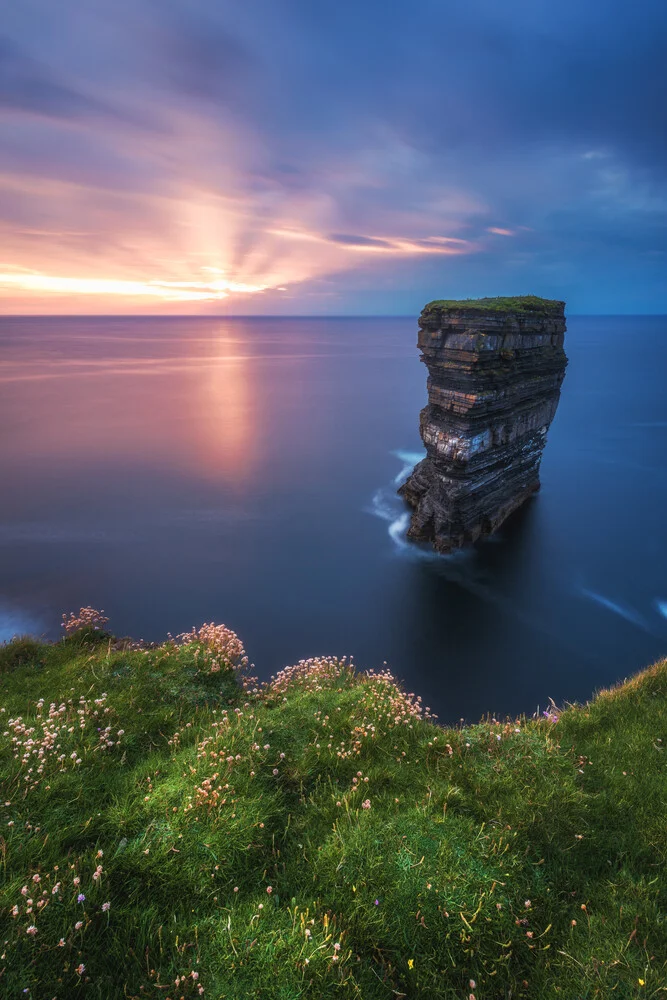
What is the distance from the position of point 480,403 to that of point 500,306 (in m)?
4.94

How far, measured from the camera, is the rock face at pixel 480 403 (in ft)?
76.1

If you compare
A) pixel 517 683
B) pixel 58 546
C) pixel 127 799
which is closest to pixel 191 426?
pixel 58 546

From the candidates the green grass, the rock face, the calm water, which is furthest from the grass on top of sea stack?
the green grass

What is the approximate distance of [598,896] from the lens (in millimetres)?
5445

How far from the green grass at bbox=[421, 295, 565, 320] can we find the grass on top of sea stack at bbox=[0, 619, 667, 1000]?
1982 centimetres

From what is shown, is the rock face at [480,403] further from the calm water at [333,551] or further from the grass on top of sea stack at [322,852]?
the grass on top of sea stack at [322,852]

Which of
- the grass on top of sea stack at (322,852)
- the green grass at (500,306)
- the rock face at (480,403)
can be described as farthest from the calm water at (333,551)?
the green grass at (500,306)

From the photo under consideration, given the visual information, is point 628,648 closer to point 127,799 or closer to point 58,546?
point 127,799

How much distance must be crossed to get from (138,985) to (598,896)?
5.07 metres

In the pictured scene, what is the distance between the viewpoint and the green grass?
901 inches

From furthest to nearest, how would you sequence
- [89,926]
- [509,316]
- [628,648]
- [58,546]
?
[58,546], [509,316], [628,648], [89,926]

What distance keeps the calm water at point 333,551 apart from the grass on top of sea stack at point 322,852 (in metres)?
10.8

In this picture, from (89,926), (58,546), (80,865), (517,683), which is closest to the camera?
(89,926)

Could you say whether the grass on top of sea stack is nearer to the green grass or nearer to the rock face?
the rock face
